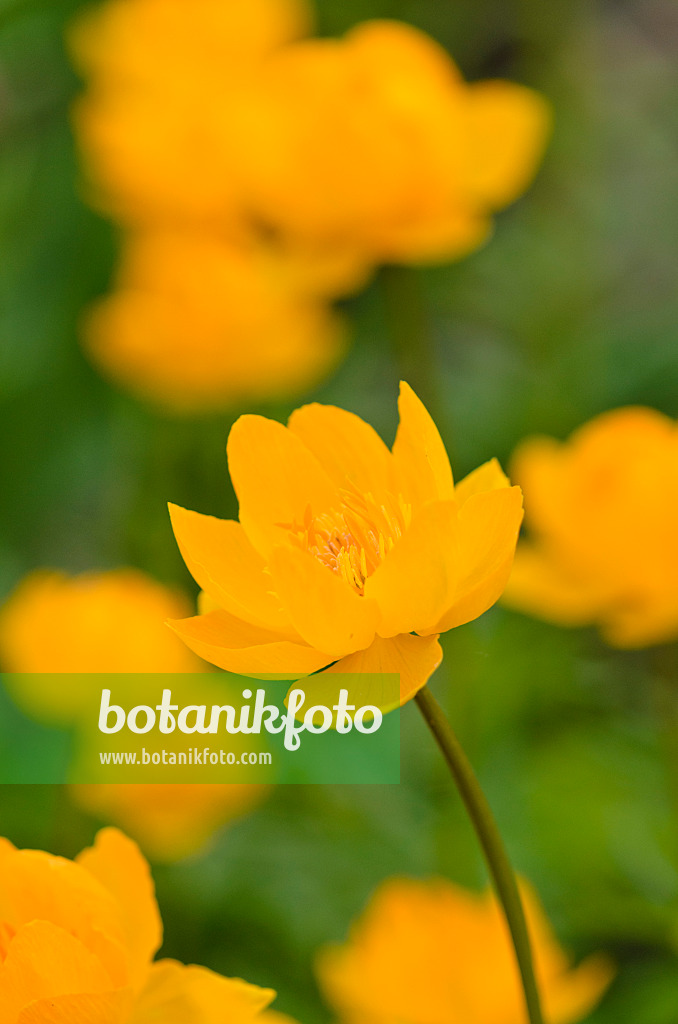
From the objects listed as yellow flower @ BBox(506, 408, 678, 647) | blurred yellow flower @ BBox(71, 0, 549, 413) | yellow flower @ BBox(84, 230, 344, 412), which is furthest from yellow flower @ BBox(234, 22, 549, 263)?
yellow flower @ BBox(84, 230, 344, 412)

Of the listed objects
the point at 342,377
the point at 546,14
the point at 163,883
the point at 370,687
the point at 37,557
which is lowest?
the point at 37,557

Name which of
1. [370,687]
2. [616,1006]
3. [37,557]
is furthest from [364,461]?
[37,557]

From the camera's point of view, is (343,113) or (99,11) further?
(99,11)

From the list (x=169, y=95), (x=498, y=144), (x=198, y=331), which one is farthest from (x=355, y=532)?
(x=169, y=95)

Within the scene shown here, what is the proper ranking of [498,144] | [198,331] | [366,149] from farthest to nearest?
1. [198,331]
2. [498,144]
3. [366,149]

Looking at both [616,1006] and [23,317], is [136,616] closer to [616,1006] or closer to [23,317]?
[616,1006]

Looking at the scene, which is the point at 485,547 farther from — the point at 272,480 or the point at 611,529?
the point at 611,529
